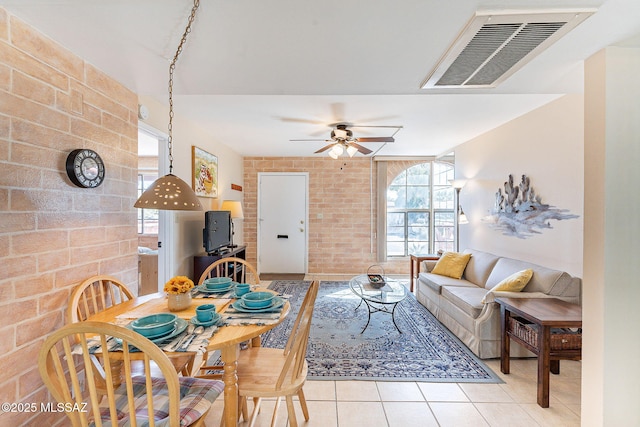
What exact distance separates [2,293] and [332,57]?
1.90 m

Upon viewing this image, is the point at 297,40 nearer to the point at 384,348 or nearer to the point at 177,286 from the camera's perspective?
the point at 177,286

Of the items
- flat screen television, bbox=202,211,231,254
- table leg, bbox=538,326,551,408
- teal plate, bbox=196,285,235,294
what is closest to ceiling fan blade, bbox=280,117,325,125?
flat screen television, bbox=202,211,231,254

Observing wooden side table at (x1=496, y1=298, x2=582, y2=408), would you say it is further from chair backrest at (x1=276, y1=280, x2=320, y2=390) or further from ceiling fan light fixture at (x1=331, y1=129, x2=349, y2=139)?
ceiling fan light fixture at (x1=331, y1=129, x2=349, y2=139)

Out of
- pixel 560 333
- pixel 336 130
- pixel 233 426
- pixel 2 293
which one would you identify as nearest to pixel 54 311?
pixel 2 293

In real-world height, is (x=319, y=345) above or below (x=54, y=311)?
below

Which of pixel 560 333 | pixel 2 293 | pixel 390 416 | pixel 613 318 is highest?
pixel 2 293

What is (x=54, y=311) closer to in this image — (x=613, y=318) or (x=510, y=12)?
(x=510, y=12)

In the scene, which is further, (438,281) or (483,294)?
(438,281)

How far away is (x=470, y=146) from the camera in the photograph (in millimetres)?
4086

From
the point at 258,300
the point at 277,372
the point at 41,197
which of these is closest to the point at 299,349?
the point at 277,372

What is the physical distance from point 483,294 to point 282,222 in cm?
355

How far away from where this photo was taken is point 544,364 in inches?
72.5

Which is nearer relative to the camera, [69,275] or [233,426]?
[233,426]

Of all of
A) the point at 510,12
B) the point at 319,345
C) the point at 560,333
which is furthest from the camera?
the point at 319,345
